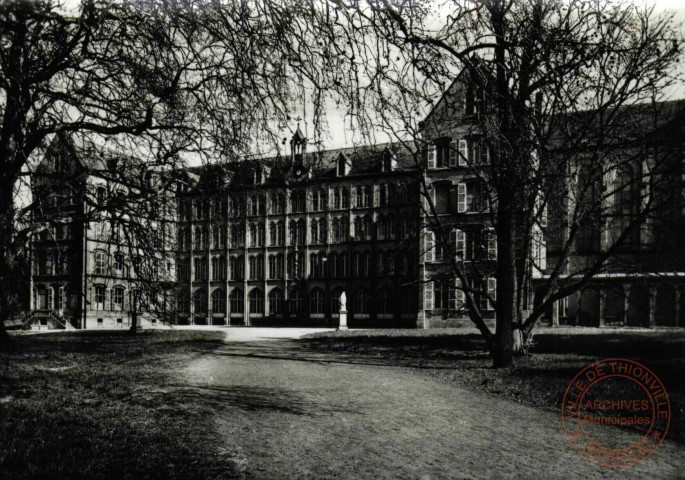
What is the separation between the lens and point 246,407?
26.8 ft

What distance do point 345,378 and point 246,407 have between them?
12.3 feet

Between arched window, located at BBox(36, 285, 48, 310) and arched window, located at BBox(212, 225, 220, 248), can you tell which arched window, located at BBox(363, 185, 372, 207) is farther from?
arched window, located at BBox(212, 225, 220, 248)

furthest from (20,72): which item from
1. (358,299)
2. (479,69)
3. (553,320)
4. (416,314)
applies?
(358,299)

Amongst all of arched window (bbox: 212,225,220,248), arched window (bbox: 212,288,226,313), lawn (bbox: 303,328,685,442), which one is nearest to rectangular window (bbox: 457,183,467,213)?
lawn (bbox: 303,328,685,442)

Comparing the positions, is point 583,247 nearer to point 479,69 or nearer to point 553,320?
point 553,320

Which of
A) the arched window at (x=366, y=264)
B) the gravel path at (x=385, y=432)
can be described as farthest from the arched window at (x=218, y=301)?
the gravel path at (x=385, y=432)

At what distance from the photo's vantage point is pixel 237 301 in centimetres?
5309

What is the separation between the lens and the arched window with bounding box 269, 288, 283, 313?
50844 mm

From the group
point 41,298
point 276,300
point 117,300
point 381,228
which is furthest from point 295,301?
point 41,298

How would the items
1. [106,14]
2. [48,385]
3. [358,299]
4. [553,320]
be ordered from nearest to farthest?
[106,14] → [48,385] → [553,320] → [358,299]

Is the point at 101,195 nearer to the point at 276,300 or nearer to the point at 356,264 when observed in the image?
the point at 356,264

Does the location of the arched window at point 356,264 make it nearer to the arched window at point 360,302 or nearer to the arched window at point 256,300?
the arched window at point 360,302

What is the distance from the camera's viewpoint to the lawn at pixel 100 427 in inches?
187

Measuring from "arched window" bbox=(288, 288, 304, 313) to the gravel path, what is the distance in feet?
126
